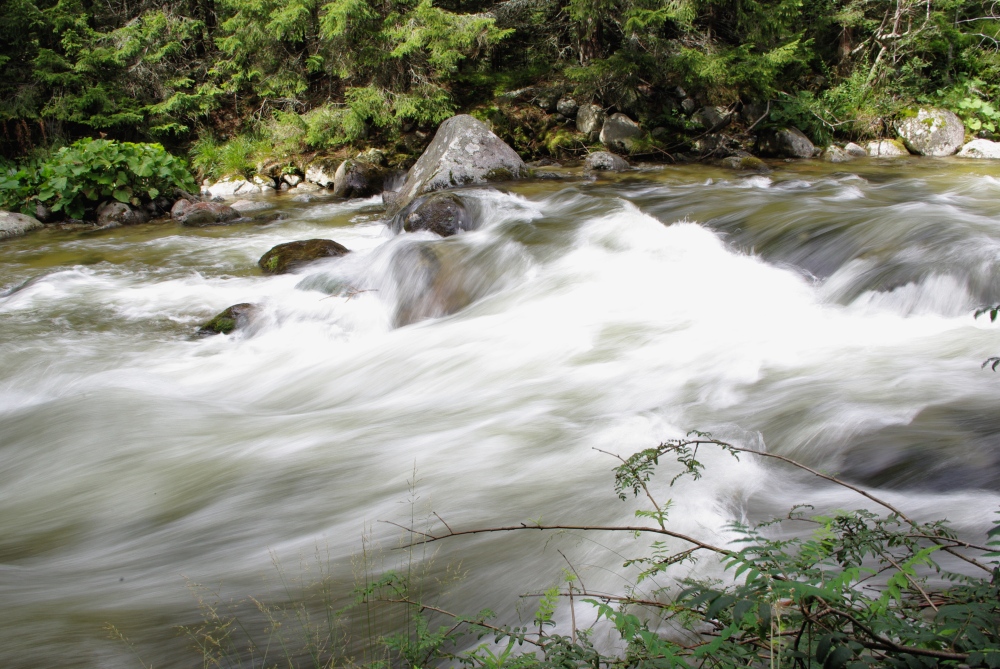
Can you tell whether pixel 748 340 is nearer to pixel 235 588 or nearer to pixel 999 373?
pixel 999 373

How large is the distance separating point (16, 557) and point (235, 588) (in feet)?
3.71

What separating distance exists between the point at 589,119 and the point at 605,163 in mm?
1926

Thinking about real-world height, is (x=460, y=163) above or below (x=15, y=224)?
above

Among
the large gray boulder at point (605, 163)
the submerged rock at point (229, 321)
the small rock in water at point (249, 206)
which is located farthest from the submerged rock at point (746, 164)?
the submerged rock at point (229, 321)

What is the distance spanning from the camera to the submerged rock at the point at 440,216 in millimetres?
8008

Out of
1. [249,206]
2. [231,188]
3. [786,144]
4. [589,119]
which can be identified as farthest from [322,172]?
[786,144]

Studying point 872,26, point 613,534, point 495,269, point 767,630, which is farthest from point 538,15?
point 767,630

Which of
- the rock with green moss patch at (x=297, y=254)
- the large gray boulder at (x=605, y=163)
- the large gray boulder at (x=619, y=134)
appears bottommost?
the rock with green moss patch at (x=297, y=254)

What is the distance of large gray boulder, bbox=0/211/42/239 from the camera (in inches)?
378

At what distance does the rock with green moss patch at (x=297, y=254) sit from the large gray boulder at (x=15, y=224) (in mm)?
4543

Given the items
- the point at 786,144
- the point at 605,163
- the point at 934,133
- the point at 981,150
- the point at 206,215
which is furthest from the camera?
the point at 786,144

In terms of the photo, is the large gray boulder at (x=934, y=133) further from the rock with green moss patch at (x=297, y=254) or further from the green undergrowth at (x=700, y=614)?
the green undergrowth at (x=700, y=614)

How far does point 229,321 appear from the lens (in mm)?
6109

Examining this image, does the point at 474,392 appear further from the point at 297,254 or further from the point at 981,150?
the point at 981,150
